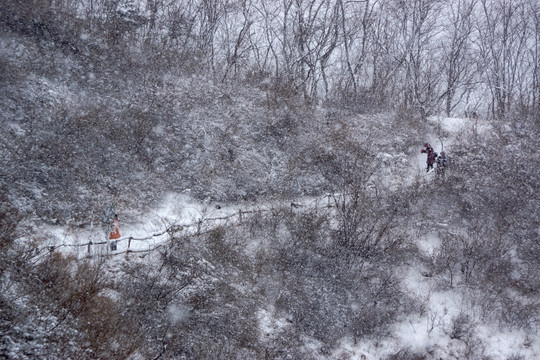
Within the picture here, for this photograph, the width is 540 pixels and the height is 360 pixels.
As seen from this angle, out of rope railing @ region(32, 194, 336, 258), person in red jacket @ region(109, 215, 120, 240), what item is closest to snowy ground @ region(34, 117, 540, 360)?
rope railing @ region(32, 194, 336, 258)

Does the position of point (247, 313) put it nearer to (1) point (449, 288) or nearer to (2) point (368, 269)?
(2) point (368, 269)

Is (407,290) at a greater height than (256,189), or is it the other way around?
(256,189)

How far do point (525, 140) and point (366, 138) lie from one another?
26.3 feet

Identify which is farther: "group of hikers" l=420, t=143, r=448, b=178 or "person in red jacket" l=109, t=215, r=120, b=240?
"group of hikers" l=420, t=143, r=448, b=178

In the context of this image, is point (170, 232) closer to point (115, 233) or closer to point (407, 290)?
point (115, 233)

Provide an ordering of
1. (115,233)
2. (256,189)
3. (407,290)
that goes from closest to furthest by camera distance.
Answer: (115,233)
(407,290)
(256,189)

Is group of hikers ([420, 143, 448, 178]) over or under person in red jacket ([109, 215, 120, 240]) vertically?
over

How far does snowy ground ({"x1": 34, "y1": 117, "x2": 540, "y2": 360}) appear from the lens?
36.6ft

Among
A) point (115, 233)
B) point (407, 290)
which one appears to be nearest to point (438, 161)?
point (407, 290)

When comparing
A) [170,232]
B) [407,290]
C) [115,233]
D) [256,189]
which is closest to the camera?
[115,233]

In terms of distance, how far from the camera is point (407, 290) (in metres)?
12.9

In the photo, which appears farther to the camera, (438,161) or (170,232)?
(438,161)

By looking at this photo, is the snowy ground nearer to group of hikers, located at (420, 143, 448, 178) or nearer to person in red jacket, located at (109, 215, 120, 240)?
person in red jacket, located at (109, 215, 120, 240)

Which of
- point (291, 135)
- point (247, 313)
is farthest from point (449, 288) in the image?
point (291, 135)
